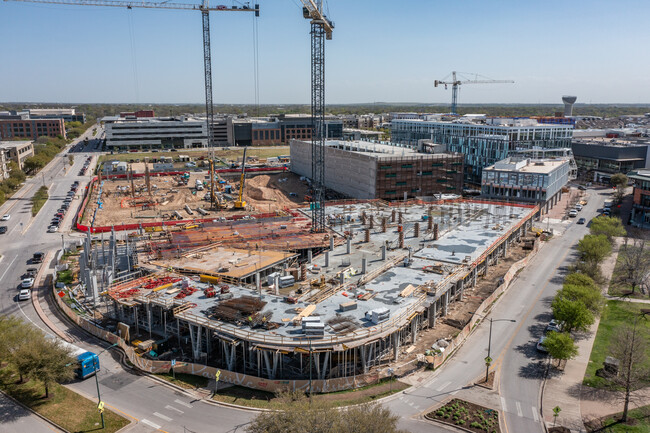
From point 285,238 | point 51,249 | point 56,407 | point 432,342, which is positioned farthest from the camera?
point 51,249

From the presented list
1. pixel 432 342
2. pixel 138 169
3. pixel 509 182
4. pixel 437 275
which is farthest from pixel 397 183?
pixel 138 169

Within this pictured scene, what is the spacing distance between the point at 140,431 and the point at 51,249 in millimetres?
52514

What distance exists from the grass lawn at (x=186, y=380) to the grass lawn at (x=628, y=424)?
27.9 meters

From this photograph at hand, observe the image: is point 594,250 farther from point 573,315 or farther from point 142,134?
point 142,134

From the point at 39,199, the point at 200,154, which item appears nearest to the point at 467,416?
the point at 39,199

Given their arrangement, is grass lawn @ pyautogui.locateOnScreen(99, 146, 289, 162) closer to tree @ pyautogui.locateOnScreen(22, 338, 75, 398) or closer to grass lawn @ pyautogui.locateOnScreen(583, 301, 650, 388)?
grass lawn @ pyautogui.locateOnScreen(583, 301, 650, 388)

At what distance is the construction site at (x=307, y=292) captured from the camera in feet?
123

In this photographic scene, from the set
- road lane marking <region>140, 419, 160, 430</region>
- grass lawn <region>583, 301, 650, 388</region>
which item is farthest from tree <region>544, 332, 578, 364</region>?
road lane marking <region>140, 419, 160, 430</region>

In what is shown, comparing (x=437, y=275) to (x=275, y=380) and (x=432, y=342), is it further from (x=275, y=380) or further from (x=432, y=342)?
(x=275, y=380)

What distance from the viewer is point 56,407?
33.0m

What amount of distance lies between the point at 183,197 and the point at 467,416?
92.8 metres

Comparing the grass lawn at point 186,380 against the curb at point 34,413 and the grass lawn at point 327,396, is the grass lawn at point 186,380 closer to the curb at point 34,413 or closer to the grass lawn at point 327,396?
the grass lawn at point 327,396

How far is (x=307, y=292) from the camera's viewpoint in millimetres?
46125

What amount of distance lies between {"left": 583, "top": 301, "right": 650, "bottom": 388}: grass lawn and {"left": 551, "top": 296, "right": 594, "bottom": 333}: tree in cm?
221
